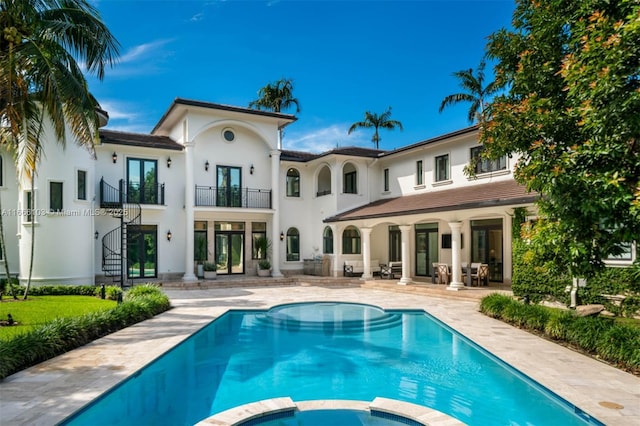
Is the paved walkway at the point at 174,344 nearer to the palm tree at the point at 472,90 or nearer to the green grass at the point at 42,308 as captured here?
the green grass at the point at 42,308

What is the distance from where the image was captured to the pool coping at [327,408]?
16.9 ft

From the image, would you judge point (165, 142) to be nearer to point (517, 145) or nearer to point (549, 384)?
point (517, 145)

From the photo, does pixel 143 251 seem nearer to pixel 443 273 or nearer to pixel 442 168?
pixel 443 273

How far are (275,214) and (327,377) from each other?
1477 cm

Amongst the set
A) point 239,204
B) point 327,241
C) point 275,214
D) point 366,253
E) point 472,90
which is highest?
point 472,90

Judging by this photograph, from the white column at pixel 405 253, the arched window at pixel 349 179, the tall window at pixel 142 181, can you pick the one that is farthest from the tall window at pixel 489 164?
the tall window at pixel 142 181

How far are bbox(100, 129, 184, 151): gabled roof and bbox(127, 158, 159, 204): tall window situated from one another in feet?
2.92

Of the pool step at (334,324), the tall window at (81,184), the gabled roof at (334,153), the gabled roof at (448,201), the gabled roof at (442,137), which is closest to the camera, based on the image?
the pool step at (334,324)

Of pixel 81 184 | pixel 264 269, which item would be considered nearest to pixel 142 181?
pixel 81 184

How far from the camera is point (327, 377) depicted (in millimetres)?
7523

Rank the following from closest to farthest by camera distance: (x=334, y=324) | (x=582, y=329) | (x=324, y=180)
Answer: (x=582, y=329) < (x=334, y=324) < (x=324, y=180)

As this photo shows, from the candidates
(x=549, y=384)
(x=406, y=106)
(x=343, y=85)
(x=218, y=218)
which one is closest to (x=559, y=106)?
(x=549, y=384)

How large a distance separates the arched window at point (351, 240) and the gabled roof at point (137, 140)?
31.3 ft

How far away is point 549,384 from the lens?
643cm
